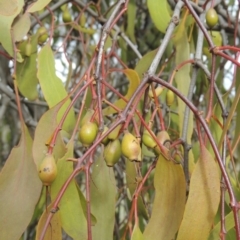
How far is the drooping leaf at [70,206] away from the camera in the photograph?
570 mm

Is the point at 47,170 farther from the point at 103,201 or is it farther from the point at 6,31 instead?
the point at 6,31

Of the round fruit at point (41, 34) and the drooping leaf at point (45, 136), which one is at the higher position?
the round fruit at point (41, 34)

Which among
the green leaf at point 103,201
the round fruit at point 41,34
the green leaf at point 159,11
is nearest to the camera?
the green leaf at point 103,201

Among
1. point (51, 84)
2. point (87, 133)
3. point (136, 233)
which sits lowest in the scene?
point (136, 233)

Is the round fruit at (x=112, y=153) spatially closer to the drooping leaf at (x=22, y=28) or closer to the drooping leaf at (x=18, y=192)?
the drooping leaf at (x=18, y=192)

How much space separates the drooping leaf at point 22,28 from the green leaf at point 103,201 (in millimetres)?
232

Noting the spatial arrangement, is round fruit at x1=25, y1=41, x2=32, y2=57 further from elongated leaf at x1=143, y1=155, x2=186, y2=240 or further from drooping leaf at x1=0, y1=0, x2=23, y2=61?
elongated leaf at x1=143, y1=155, x2=186, y2=240

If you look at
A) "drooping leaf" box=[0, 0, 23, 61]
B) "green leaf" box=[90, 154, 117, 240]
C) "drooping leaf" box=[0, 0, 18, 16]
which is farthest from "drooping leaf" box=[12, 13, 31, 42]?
"green leaf" box=[90, 154, 117, 240]

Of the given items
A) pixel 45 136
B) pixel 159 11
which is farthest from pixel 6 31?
pixel 159 11

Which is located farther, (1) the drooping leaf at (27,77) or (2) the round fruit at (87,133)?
(1) the drooping leaf at (27,77)

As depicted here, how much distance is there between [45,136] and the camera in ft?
1.95

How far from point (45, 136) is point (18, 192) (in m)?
0.09

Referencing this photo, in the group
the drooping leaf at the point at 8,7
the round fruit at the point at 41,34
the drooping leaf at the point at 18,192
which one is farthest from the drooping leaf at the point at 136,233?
the round fruit at the point at 41,34

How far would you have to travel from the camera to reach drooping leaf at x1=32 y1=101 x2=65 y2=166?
583 millimetres
